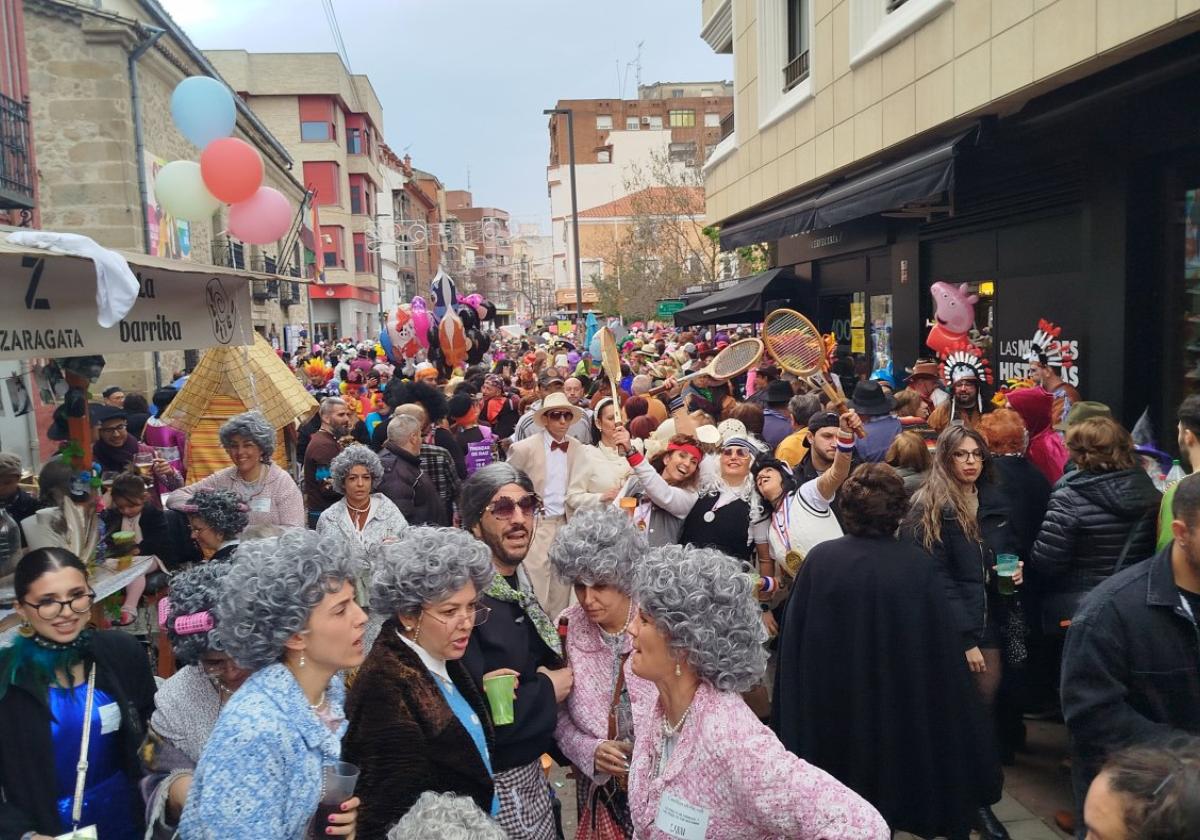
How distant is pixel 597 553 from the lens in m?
2.94

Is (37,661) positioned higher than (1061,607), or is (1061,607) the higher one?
(37,661)

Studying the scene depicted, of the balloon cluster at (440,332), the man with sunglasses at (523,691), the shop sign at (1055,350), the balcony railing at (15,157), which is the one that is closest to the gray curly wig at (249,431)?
the man with sunglasses at (523,691)

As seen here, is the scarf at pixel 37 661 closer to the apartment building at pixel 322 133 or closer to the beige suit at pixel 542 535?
the beige suit at pixel 542 535

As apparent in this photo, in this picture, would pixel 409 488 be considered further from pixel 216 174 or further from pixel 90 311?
pixel 216 174

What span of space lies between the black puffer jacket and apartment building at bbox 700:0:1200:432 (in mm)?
2966

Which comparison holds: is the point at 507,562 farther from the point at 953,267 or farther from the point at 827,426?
the point at 953,267

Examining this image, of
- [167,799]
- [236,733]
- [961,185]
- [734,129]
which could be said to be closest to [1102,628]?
[236,733]

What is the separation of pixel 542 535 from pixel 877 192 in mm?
5574

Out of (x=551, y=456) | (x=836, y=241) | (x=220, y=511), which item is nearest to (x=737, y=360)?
(x=551, y=456)

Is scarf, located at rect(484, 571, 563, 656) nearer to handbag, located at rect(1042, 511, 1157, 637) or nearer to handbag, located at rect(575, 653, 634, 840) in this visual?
handbag, located at rect(575, 653, 634, 840)

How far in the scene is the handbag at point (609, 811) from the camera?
2822mm

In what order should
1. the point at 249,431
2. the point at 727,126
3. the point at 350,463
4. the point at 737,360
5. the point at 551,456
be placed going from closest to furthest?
the point at 350,463, the point at 249,431, the point at 551,456, the point at 737,360, the point at 727,126

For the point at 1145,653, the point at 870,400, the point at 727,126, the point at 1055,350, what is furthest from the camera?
the point at 727,126

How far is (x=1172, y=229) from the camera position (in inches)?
269
